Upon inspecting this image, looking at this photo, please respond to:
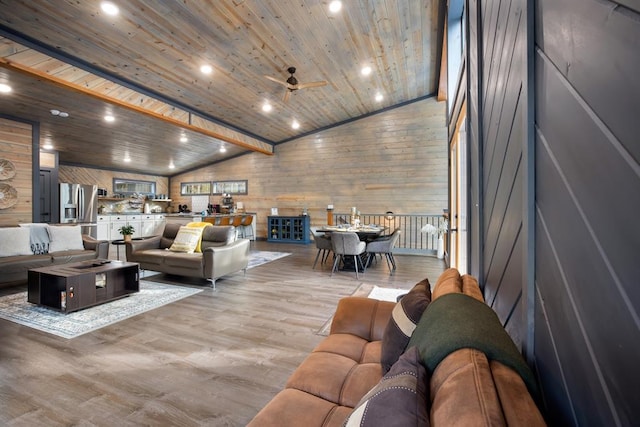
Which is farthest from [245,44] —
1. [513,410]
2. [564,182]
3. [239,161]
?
[239,161]

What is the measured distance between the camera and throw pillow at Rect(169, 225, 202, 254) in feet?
15.4

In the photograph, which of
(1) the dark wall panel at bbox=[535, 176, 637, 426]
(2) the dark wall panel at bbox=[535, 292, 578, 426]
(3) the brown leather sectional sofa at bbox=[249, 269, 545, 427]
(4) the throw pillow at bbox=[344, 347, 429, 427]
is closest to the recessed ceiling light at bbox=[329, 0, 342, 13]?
(3) the brown leather sectional sofa at bbox=[249, 269, 545, 427]

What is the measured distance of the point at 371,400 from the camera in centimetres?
73

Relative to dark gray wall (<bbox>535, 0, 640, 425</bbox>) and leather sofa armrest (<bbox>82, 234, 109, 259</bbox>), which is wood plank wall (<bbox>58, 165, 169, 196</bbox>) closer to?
leather sofa armrest (<bbox>82, 234, 109, 259</bbox>)

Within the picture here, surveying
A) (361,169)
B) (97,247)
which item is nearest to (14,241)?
(97,247)

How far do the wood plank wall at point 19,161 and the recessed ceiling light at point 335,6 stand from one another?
6.19 metres

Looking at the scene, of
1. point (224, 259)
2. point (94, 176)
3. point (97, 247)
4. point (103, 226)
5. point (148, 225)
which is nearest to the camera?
point (224, 259)

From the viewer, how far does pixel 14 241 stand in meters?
4.27

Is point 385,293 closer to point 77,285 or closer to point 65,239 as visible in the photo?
point 77,285

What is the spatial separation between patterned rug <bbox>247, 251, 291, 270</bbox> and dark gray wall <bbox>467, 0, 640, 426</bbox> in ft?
17.1

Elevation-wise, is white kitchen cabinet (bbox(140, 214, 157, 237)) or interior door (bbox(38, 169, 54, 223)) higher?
interior door (bbox(38, 169, 54, 223))

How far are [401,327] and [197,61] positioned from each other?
4.90m

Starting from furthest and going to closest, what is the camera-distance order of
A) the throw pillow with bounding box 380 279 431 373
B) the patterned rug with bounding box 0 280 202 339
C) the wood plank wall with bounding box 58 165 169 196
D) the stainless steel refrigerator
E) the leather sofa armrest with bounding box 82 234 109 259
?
1. the wood plank wall with bounding box 58 165 169 196
2. the stainless steel refrigerator
3. the leather sofa armrest with bounding box 82 234 109 259
4. the patterned rug with bounding box 0 280 202 339
5. the throw pillow with bounding box 380 279 431 373

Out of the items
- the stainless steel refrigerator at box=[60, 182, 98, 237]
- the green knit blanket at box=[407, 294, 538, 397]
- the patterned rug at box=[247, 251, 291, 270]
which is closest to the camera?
the green knit blanket at box=[407, 294, 538, 397]
